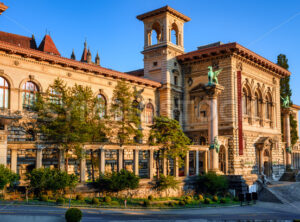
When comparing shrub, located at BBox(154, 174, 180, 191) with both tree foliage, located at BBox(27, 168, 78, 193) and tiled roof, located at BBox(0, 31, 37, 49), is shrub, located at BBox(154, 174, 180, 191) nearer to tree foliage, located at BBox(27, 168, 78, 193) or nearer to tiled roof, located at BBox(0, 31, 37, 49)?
tree foliage, located at BBox(27, 168, 78, 193)

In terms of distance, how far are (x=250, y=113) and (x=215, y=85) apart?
450 inches

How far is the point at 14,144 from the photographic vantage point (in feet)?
75.7

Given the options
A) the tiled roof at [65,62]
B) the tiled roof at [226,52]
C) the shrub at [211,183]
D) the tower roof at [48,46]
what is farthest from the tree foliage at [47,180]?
the tower roof at [48,46]

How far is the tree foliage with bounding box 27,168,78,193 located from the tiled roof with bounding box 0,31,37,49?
130 feet

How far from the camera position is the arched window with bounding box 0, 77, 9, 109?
29.9 meters

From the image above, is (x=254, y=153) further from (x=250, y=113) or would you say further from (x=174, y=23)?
(x=174, y=23)

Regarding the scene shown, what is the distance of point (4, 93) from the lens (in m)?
30.1

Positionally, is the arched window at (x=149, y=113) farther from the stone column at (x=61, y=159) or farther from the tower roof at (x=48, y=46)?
the tower roof at (x=48, y=46)

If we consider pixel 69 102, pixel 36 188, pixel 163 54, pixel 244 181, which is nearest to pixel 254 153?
pixel 244 181

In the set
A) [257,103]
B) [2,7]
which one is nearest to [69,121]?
[2,7]

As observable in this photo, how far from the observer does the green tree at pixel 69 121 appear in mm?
26016

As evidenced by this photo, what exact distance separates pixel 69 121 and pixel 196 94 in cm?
2091

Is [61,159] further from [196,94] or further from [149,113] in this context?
[196,94]

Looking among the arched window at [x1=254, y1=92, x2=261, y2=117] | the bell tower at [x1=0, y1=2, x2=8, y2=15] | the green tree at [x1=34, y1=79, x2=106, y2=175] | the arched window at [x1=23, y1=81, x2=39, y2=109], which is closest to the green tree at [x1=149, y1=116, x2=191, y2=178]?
the green tree at [x1=34, y1=79, x2=106, y2=175]
